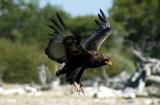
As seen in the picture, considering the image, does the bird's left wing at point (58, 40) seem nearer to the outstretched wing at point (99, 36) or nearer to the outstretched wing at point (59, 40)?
the outstretched wing at point (59, 40)

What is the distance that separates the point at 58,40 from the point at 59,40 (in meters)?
0.02

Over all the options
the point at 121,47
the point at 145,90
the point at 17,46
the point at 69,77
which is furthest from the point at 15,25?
the point at 69,77

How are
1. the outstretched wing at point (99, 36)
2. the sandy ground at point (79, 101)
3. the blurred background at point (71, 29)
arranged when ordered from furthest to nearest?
the blurred background at point (71, 29)
the sandy ground at point (79, 101)
the outstretched wing at point (99, 36)

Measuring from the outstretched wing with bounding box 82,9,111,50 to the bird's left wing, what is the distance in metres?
0.74

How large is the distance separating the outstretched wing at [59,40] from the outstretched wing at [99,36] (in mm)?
782

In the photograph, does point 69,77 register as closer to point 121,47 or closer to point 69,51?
point 69,51

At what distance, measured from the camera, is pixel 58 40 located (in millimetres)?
14031

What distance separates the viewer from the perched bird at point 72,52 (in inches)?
546

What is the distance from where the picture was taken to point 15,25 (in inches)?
2746

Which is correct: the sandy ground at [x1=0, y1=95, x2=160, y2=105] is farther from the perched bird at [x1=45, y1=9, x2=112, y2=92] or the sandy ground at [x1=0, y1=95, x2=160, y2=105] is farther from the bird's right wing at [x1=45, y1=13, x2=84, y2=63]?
the bird's right wing at [x1=45, y1=13, x2=84, y2=63]

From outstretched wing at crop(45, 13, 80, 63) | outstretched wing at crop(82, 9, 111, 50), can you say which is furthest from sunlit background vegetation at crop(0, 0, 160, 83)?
outstretched wing at crop(45, 13, 80, 63)

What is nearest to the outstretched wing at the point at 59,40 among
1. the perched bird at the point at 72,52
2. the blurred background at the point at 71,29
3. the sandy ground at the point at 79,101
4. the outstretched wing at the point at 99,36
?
the perched bird at the point at 72,52

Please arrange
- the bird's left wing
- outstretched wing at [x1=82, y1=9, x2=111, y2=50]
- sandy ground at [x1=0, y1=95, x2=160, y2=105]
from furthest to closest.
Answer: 1. sandy ground at [x1=0, y1=95, x2=160, y2=105]
2. outstretched wing at [x1=82, y1=9, x2=111, y2=50]
3. the bird's left wing

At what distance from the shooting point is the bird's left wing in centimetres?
→ 1382
